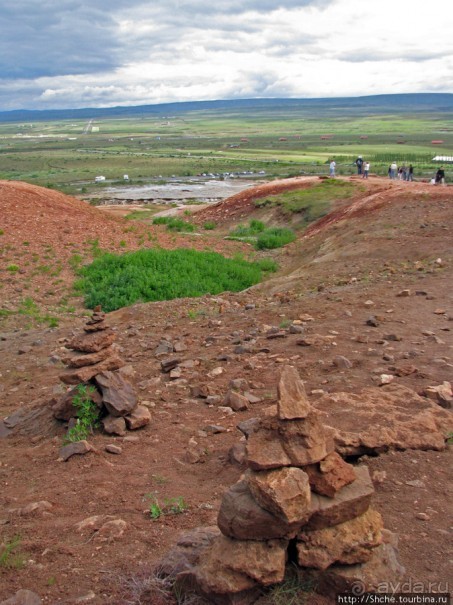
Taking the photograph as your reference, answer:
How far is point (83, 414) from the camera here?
6.47 m

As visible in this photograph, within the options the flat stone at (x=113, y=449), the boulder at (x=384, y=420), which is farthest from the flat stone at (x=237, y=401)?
the flat stone at (x=113, y=449)

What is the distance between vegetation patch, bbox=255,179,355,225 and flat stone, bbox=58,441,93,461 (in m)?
21.5

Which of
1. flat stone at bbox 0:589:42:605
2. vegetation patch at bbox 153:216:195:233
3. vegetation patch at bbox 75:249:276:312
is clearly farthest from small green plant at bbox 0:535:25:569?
vegetation patch at bbox 153:216:195:233

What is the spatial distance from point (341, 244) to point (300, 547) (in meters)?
15.6

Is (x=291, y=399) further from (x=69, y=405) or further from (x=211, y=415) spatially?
(x=69, y=405)

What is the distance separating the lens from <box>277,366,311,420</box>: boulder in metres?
3.83

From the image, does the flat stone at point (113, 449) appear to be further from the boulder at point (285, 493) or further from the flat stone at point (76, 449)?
the boulder at point (285, 493)

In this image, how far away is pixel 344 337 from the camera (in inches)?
329

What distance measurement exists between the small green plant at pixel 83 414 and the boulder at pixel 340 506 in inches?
128

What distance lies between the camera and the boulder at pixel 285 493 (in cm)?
348

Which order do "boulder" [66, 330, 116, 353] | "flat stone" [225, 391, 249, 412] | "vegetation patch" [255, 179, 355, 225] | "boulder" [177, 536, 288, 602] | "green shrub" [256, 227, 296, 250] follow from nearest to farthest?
"boulder" [177, 536, 288, 602], "flat stone" [225, 391, 249, 412], "boulder" [66, 330, 116, 353], "green shrub" [256, 227, 296, 250], "vegetation patch" [255, 179, 355, 225]

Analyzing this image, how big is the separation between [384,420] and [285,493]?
242 cm

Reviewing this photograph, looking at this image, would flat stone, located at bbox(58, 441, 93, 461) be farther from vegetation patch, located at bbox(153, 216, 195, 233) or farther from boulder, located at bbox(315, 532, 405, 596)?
vegetation patch, located at bbox(153, 216, 195, 233)

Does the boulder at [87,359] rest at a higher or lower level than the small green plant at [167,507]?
higher
